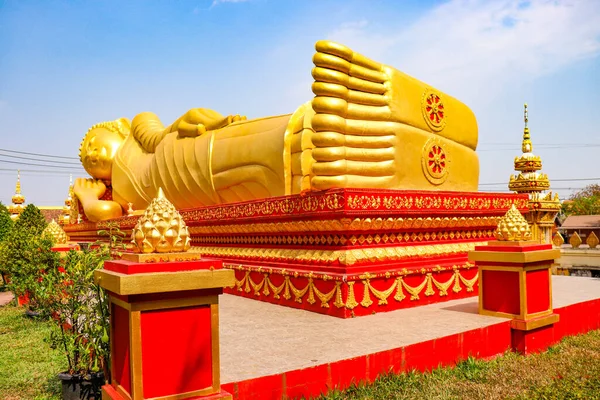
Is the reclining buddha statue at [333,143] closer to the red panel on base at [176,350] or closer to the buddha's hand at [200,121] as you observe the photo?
the buddha's hand at [200,121]

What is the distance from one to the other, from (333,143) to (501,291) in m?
2.36

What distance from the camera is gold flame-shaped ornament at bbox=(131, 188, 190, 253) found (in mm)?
2797

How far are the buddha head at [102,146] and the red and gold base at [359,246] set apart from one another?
21.6ft

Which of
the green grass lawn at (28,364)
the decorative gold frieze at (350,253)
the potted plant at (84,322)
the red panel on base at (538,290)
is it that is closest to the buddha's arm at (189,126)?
the decorative gold frieze at (350,253)

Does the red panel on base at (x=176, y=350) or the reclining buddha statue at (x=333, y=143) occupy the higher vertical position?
the reclining buddha statue at (x=333, y=143)

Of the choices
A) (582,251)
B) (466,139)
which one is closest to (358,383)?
(466,139)

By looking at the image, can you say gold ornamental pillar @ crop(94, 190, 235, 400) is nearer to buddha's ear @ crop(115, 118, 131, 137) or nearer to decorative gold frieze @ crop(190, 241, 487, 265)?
decorative gold frieze @ crop(190, 241, 487, 265)

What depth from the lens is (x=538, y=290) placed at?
198 inches

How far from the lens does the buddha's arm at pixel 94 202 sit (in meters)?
12.6

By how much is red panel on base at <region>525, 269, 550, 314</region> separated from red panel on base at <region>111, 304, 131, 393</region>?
12.1 feet

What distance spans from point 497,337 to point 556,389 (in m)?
1.03

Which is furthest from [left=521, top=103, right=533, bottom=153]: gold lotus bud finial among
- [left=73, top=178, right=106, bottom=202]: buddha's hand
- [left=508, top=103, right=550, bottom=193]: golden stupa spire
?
[left=73, top=178, right=106, bottom=202]: buddha's hand

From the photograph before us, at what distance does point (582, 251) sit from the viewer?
43.7 ft

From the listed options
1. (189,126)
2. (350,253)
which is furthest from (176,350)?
(189,126)
